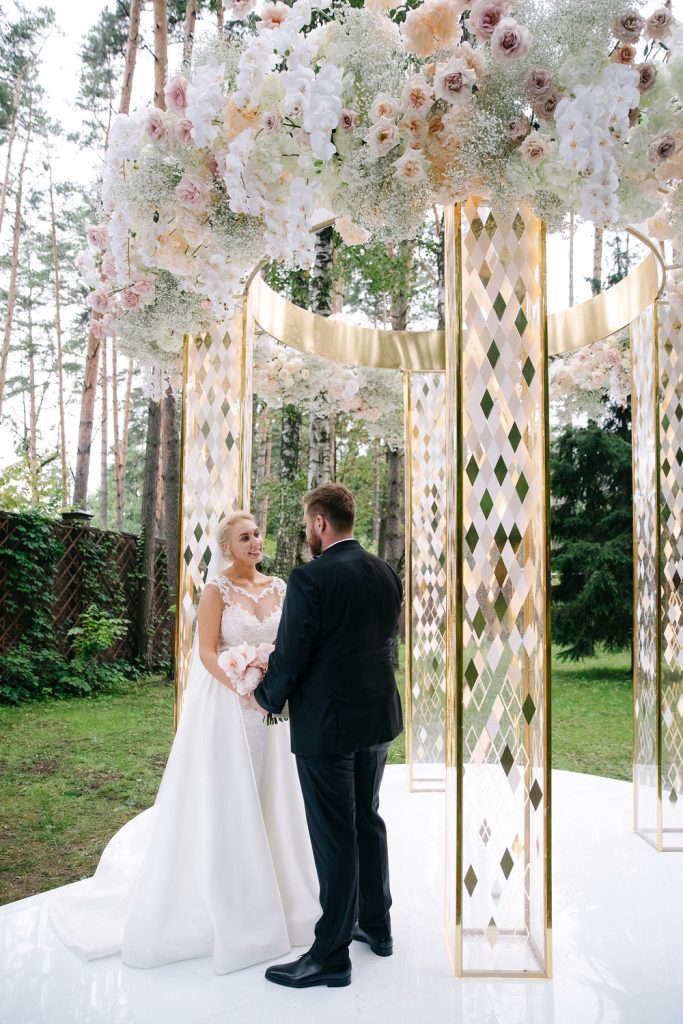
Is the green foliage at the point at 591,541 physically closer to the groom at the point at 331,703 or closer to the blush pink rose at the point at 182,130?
the groom at the point at 331,703

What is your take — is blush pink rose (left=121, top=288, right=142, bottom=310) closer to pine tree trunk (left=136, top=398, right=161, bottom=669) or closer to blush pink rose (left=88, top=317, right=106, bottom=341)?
blush pink rose (left=88, top=317, right=106, bottom=341)

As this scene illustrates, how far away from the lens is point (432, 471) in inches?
232

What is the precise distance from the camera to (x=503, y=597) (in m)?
2.83

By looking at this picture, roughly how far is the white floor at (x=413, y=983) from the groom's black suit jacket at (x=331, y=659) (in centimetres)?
83

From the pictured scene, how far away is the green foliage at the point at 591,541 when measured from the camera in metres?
11.6

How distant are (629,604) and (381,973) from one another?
974cm

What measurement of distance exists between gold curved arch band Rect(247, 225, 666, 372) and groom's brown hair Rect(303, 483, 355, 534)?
187 cm

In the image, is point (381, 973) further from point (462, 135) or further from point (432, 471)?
point (432, 471)

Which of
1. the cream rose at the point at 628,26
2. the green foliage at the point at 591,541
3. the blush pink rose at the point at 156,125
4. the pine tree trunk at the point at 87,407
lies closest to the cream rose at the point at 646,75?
the cream rose at the point at 628,26

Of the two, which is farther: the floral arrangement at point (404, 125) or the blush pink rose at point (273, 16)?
the blush pink rose at point (273, 16)

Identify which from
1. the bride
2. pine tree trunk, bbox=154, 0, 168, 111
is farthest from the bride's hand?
pine tree trunk, bbox=154, 0, 168, 111

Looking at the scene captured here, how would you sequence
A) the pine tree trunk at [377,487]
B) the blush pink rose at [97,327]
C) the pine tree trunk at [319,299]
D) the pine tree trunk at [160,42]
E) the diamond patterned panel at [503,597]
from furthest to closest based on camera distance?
the pine tree trunk at [377,487] < the pine tree trunk at [160,42] < the pine tree trunk at [319,299] < the blush pink rose at [97,327] < the diamond patterned panel at [503,597]

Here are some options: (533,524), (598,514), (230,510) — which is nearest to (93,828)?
(230,510)

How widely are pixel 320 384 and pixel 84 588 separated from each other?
4.73m
